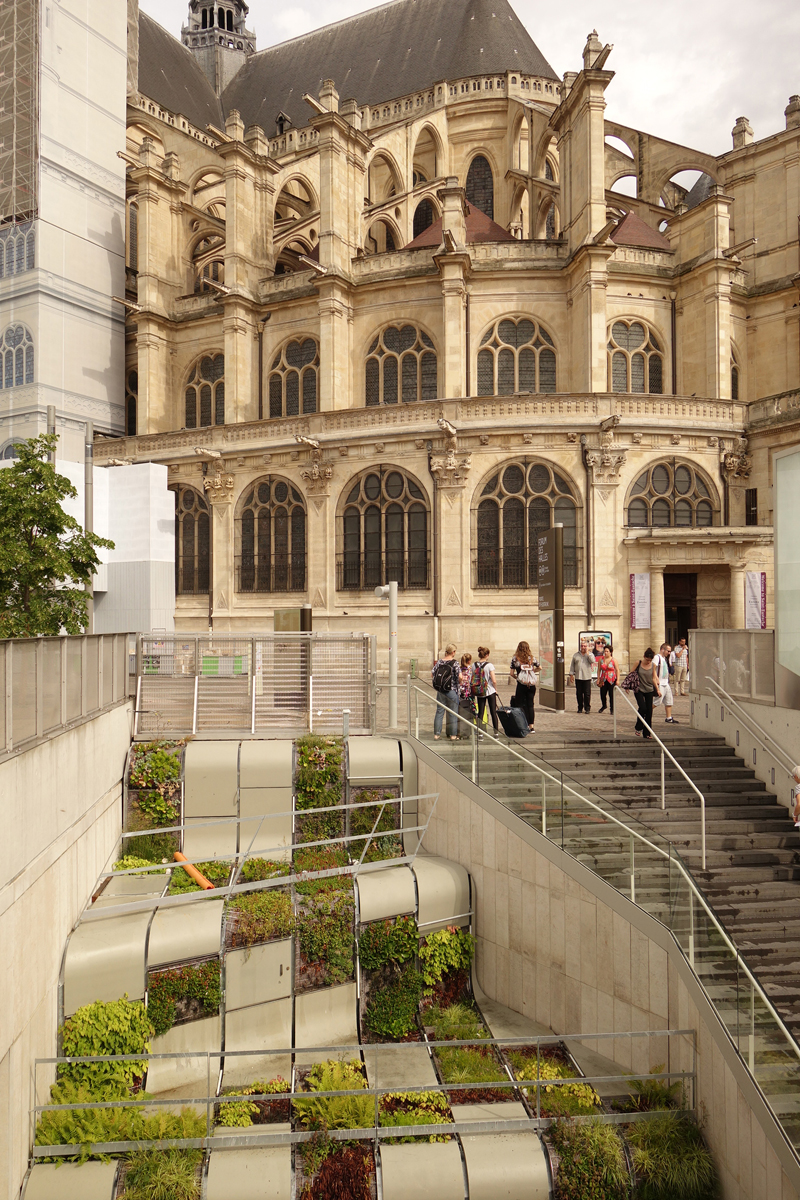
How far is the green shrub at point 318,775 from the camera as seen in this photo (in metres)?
14.4

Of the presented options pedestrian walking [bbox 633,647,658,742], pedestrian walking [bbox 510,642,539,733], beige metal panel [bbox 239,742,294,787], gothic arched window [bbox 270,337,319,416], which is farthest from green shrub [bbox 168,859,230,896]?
gothic arched window [bbox 270,337,319,416]

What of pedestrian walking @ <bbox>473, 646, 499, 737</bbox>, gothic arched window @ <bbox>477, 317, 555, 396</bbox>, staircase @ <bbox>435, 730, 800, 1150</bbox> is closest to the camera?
staircase @ <bbox>435, 730, 800, 1150</bbox>

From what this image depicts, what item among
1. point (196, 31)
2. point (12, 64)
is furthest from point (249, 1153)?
point (196, 31)

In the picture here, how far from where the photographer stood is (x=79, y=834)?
1107 centimetres

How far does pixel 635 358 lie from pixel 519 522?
7.78 m

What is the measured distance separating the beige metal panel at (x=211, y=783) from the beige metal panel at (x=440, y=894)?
3.41m

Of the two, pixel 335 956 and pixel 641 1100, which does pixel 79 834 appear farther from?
pixel 641 1100

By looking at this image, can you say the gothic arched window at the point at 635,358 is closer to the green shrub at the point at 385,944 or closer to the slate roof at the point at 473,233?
the slate roof at the point at 473,233

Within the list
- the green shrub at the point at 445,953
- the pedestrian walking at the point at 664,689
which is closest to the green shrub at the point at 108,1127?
the green shrub at the point at 445,953

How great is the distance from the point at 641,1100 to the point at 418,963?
13.1ft

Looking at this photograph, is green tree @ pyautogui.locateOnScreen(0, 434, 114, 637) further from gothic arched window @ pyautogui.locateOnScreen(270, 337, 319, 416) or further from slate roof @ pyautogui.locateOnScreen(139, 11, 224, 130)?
slate roof @ pyautogui.locateOnScreen(139, 11, 224, 130)

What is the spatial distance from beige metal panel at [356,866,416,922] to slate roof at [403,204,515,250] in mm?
23865

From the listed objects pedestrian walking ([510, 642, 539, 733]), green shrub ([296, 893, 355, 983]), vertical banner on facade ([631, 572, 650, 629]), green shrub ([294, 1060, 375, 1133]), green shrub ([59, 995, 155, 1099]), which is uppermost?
vertical banner on facade ([631, 572, 650, 629])

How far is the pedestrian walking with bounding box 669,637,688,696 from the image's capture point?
71.7 ft
